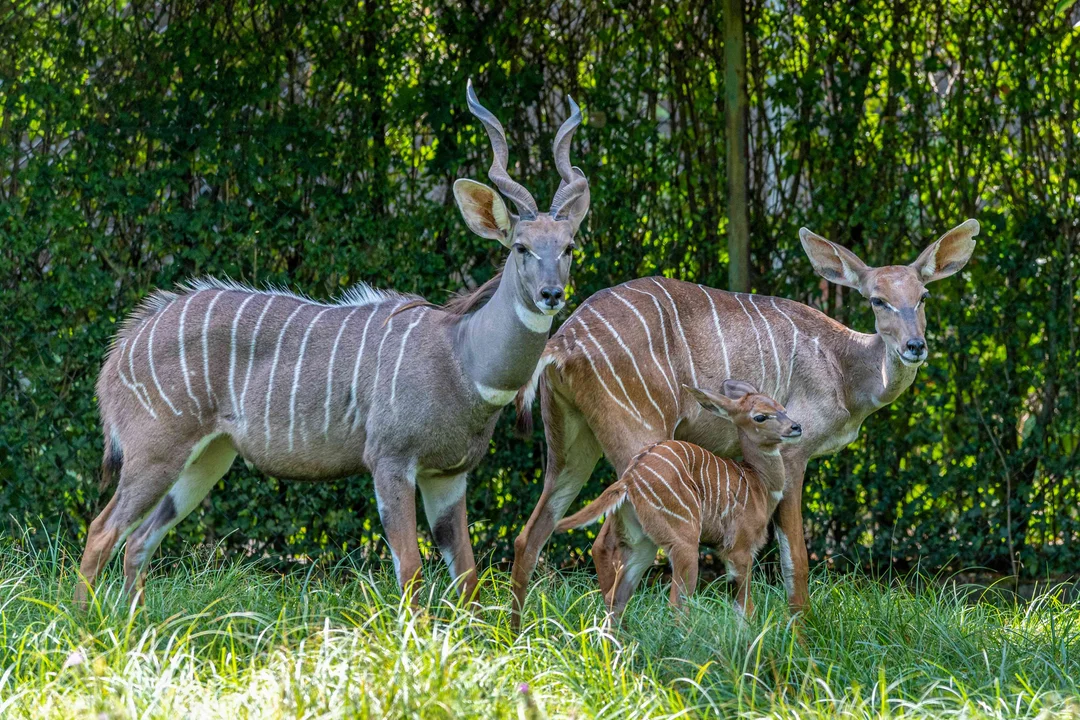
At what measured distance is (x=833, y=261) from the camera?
17.5ft

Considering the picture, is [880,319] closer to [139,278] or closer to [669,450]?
[669,450]

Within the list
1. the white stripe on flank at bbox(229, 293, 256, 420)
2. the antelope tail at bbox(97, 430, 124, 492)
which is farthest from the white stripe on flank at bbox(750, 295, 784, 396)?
the antelope tail at bbox(97, 430, 124, 492)

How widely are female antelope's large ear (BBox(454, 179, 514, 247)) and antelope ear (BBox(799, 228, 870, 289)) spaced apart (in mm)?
Result: 1360

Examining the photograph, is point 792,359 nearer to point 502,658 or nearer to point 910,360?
point 910,360

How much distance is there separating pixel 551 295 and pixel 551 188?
2077mm

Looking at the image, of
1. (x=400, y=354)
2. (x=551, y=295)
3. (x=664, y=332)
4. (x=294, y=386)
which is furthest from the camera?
(x=664, y=332)

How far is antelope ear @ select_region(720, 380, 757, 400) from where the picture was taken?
4887 mm

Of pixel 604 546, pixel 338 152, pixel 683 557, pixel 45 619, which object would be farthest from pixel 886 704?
pixel 338 152

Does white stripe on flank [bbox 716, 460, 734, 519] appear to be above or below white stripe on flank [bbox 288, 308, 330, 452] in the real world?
below

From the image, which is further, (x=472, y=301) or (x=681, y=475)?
(x=472, y=301)

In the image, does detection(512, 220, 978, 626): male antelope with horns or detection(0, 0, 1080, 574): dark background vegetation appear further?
detection(0, 0, 1080, 574): dark background vegetation

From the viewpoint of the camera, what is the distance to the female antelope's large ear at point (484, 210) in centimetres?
444

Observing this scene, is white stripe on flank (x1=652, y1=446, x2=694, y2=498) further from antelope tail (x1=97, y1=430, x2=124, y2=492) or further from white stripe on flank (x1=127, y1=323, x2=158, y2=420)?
antelope tail (x1=97, y1=430, x2=124, y2=492)

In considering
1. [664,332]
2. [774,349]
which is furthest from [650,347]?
[774,349]
